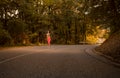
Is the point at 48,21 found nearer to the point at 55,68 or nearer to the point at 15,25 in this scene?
the point at 15,25

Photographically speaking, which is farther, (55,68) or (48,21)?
(48,21)

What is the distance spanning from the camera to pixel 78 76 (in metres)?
10.5

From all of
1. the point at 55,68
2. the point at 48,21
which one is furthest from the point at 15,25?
the point at 55,68

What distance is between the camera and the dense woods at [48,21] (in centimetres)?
3440

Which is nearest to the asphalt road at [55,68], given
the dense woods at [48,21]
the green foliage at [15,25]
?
the dense woods at [48,21]

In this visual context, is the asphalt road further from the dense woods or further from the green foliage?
the green foliage

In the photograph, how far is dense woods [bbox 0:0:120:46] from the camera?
1354 inches

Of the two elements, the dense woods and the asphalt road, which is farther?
the dense woods

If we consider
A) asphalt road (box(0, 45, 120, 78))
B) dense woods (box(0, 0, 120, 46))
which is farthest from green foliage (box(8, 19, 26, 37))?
asphalt road (box(0, 45, 120, 78))

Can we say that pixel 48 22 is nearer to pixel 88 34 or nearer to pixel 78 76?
pixel 88 34

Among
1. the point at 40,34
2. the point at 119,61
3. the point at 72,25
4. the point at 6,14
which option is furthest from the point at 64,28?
the point at 119,61

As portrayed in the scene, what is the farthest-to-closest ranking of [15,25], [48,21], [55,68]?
[48,21] → [15,25] → [55,68]

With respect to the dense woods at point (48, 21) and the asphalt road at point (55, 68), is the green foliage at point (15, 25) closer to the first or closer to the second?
the dense woods at point (48, 21)

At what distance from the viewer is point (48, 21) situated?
178ft
